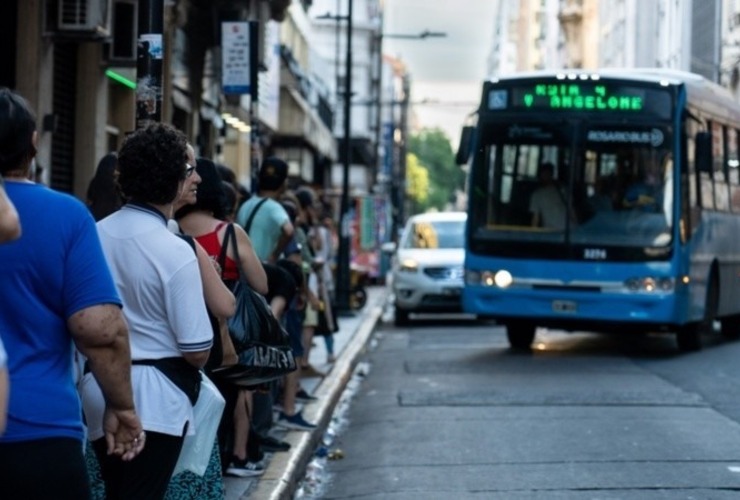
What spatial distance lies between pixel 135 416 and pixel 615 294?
14.5 m

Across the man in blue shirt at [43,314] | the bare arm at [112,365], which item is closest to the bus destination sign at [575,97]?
the bare arm at [112,365]

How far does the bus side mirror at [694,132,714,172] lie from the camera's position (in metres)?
19.4

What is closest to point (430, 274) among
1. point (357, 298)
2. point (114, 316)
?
point (357, 298)

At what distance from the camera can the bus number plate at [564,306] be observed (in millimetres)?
19469

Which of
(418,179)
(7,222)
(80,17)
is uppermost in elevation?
(80,17)

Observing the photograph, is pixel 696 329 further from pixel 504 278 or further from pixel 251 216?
pixel 251 216

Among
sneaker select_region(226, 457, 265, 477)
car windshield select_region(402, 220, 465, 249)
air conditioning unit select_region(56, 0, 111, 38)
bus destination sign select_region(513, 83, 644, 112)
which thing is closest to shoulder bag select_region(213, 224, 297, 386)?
sneaker select_region(226, 457, 265, 477)

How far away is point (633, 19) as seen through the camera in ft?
196

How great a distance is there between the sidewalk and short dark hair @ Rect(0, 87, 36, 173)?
489cm

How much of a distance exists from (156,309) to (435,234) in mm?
23293

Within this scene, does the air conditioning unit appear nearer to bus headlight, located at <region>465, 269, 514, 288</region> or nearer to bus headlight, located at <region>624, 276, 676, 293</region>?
bus headlight, located at <region>465, 269, 514, 288</region>

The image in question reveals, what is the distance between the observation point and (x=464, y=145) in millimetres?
19625

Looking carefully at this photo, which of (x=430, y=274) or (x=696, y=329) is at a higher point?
(x=696, y=329)

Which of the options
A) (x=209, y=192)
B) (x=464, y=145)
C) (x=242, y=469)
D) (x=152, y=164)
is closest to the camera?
(x=152, y=164)
